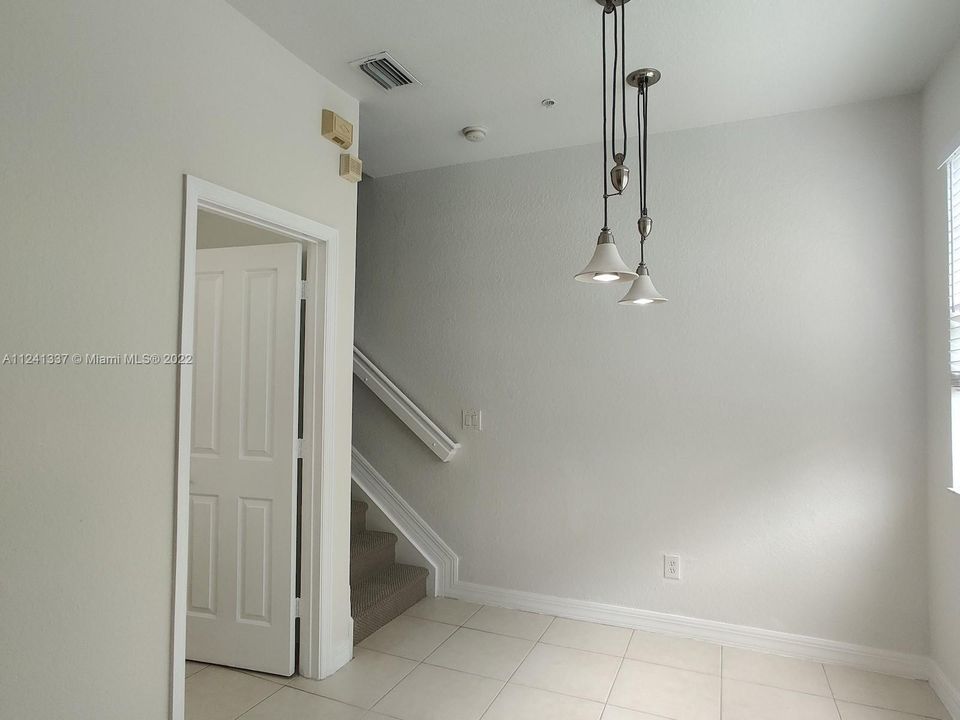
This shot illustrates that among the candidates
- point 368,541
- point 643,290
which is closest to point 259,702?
point 368,541

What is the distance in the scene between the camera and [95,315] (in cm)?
168

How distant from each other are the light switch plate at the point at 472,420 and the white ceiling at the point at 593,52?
1684mm

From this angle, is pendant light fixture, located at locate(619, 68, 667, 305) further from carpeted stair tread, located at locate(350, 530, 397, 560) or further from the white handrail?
carpeted stair tread, located at locate(350, 530, 397, 560)

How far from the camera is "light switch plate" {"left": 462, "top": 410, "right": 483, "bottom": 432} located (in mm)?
3621

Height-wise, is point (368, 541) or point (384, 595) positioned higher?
point (368, 541)

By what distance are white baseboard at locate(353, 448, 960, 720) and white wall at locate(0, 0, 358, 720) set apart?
1.96 meters

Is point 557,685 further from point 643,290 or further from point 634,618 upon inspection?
point 643,290

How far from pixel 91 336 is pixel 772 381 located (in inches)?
115

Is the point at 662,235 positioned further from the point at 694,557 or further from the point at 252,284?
the point at 252,284

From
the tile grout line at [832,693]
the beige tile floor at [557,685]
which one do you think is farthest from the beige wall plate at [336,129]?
the tile grout line at [832,693]

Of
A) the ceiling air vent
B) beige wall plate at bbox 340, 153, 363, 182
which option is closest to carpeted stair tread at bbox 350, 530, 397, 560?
beige wall plate at bbox 340, 153, 363, 182

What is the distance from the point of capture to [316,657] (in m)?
2.62

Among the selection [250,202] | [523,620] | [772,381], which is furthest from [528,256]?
[523,620]

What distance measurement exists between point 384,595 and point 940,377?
115 inches
